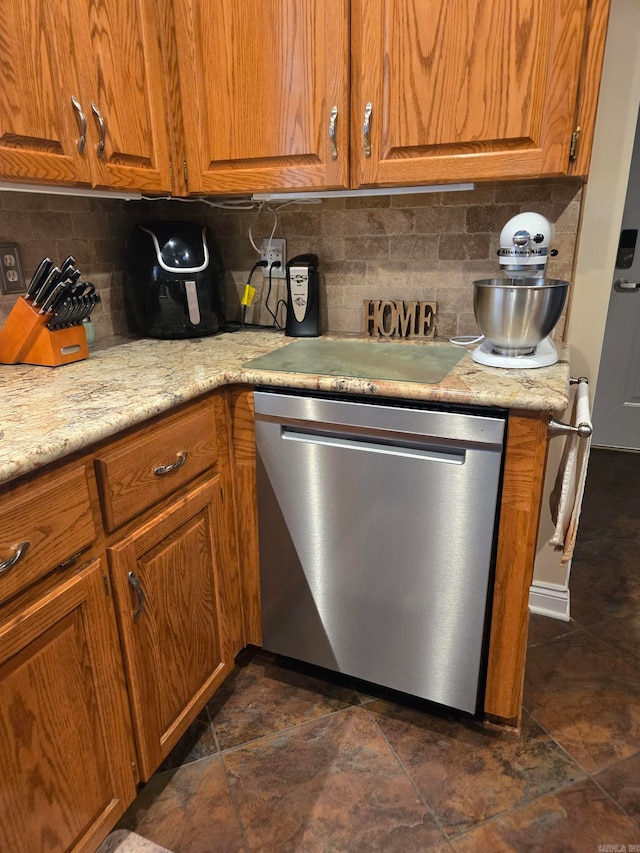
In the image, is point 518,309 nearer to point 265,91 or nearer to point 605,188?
point 605,188

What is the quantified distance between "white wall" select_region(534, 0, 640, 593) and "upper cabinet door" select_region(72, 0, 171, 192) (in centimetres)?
118

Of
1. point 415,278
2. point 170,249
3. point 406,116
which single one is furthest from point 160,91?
point 415,278

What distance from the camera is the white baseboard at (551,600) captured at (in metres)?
1.87

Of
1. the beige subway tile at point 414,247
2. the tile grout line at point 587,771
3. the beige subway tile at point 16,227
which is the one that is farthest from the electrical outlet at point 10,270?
the tile grout line at point 587,771

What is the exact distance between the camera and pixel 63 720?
979 mm

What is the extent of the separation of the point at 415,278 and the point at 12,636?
4.67ft

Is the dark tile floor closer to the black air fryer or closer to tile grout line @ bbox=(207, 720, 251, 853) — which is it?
tile grout line @ bbox=(207, 720, 251, 853)

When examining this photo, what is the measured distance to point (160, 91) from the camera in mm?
1494

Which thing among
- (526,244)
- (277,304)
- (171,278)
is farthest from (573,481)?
(171,278)

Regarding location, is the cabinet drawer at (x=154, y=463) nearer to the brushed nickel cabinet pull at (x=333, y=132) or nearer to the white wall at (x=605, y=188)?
the brushed nickel cabinet pull at (x=333, y=132)

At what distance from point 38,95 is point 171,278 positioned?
21.7 inches

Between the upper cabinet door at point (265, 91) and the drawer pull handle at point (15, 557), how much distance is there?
1127mm

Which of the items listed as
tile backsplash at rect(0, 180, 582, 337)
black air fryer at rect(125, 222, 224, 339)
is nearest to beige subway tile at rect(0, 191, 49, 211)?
tile backsplash at rect(0, 180, 582, 337)

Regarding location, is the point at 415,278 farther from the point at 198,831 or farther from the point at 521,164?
the point at 198,831
